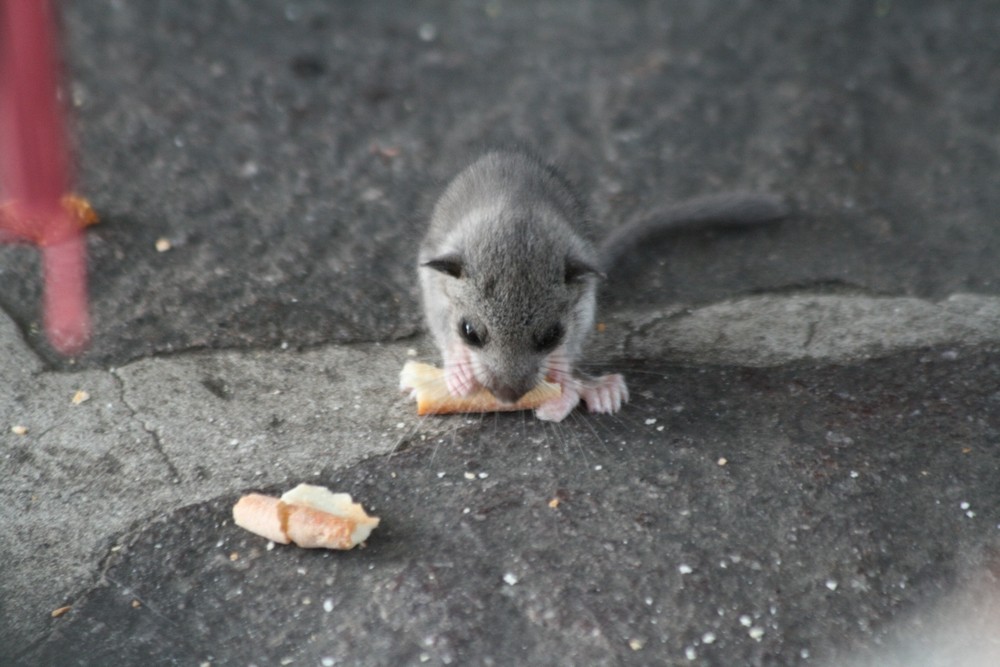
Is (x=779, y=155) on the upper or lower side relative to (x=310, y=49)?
lower

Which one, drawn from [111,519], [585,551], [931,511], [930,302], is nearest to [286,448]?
[111,519]

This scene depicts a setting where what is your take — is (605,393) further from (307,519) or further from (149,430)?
(149,430)

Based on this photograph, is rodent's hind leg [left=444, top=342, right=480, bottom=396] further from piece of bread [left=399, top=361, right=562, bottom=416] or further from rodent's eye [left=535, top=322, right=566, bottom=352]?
rodent's eye [left=535, top=322, right=566, bottom=352]

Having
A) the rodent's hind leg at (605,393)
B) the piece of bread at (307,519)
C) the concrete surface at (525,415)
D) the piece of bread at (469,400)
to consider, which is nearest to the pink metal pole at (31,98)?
the piece of bread at (307,519)

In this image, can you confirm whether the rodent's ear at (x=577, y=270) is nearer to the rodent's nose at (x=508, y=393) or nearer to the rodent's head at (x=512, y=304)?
the rodent's head at (x=512, y=304)

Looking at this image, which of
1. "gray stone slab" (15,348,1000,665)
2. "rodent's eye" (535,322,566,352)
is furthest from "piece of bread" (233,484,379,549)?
"rodent's eye" (535,322,566,352)

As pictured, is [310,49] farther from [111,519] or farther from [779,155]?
[111,519]

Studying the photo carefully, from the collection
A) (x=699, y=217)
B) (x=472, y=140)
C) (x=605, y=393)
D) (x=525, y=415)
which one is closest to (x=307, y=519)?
(x=525, y=415)
